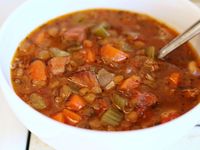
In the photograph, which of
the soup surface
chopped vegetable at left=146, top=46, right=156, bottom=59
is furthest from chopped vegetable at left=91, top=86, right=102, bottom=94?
chopped vegetable at left=146, top=46, right=156, bottom=59

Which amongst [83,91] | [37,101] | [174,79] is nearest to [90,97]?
[83,91]

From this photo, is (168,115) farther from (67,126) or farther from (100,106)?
(67,126)

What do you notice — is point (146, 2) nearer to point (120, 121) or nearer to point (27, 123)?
point (120, 121)

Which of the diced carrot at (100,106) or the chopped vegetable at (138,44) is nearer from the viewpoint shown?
the diced carrot at (100,106)

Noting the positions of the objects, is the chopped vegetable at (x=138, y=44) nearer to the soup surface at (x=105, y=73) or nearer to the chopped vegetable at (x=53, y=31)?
the soup surface at (x=105, y=73)

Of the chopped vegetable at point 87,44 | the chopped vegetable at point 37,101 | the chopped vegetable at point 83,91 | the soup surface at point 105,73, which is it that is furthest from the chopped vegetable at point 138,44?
the chopped vegetable at point 37,101

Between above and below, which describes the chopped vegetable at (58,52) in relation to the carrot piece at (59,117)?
above

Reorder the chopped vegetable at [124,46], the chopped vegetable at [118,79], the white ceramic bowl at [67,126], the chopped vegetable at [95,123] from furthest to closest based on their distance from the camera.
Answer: the chopped vegetable at [124,46], the chopped vegetable at [118,79], the chopped vegetable at [95,123], the white ceramic bowl at [67,126]
